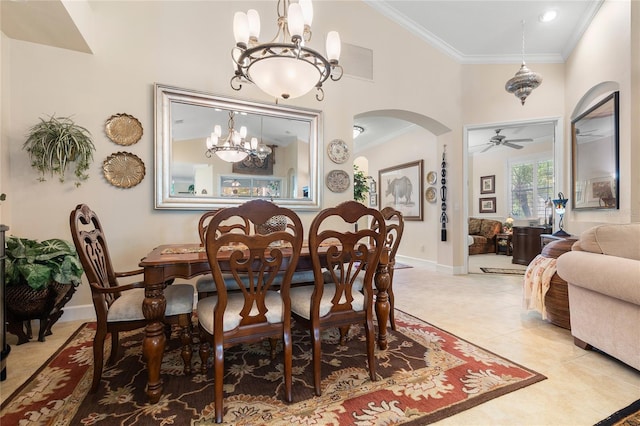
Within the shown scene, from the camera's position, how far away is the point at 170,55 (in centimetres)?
299

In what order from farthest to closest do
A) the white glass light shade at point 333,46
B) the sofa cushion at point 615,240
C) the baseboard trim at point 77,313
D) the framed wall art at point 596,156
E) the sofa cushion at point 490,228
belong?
the sofa cushion at point 490,228, the framed wall art at point 596,156, the baseboard trim at point 77,313, the white glass light shade at point 333,46, the sofa cushion at point 615,240

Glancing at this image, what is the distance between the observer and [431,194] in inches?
210

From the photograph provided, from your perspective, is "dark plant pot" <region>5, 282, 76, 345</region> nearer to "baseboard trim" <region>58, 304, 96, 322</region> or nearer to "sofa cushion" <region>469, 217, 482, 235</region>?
"baseboard trim" <region>58, 304, 96, 322</region>

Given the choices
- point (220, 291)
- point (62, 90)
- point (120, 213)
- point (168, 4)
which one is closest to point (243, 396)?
point (220, 291)

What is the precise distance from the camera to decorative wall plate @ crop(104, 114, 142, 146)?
2.74 m

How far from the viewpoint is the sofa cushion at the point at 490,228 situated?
22.9ft

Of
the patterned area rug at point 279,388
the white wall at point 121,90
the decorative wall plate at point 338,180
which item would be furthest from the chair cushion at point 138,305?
the decorative wall plate at point 338,180

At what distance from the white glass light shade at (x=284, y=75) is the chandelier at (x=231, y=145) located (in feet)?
4.11

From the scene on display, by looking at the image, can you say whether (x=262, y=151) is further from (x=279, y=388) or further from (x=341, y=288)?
(x=279, y=388)

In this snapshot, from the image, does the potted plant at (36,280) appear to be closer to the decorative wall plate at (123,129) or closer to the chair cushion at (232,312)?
the decorative wall plate at (123,129)

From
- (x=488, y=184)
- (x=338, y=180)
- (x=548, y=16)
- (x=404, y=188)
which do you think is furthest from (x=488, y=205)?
(x=338, y=180)

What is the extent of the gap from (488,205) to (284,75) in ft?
25.1

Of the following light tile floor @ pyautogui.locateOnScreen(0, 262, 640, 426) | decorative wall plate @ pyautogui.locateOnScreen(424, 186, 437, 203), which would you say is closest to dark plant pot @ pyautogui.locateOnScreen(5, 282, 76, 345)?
light tile floor @ pyautogui.locateOnScreen(0, 262, 640, 426)

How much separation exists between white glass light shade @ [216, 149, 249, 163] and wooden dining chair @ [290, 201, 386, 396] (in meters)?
1.95
